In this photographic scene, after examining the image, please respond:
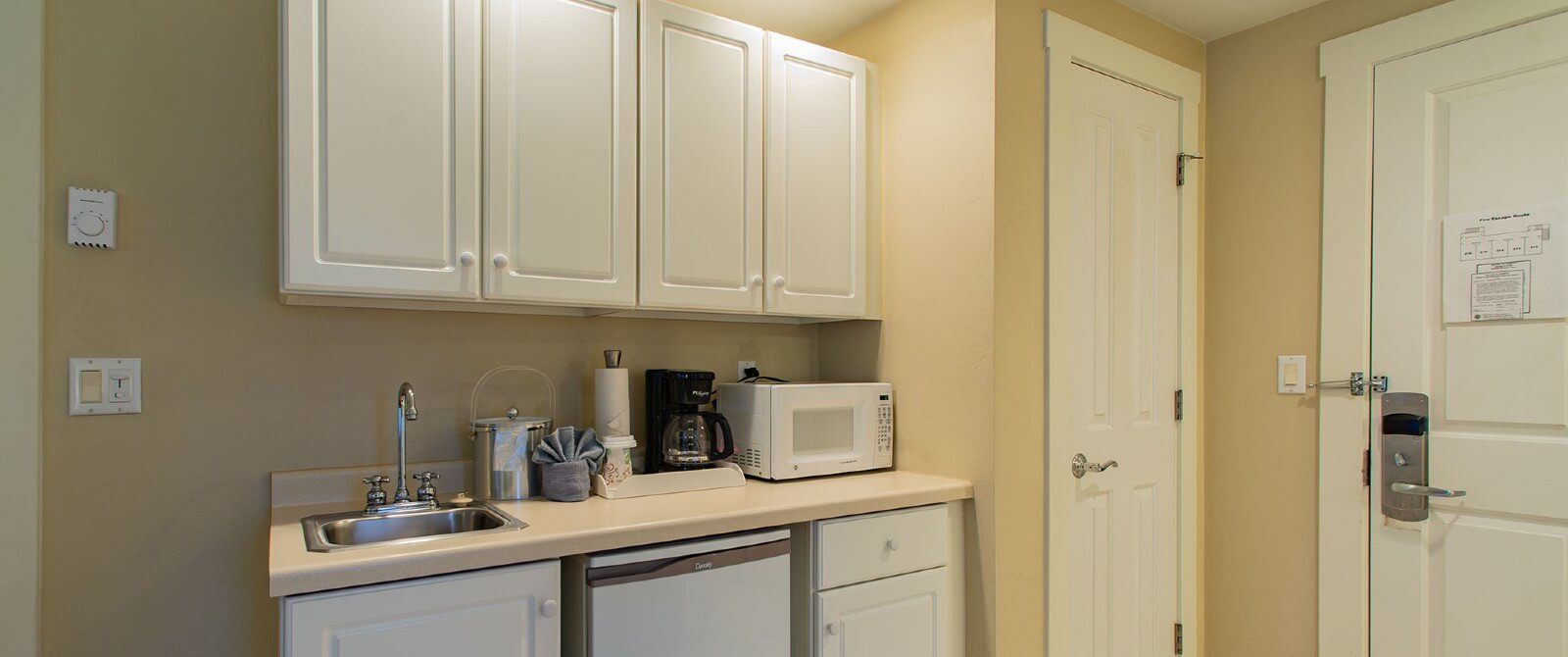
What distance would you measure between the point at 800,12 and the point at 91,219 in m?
1.84

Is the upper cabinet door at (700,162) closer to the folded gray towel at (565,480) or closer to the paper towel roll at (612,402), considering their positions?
the paper towel roll at (612,402)

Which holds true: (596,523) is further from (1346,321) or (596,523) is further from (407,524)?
(1346,321)

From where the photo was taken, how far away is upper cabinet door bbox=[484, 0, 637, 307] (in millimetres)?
1758

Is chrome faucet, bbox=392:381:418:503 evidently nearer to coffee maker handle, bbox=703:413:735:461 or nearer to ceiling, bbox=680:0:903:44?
coffee maker handle, bbox=703:413:735:461

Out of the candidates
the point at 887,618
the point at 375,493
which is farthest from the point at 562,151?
the point at 887,618

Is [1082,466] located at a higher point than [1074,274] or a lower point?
lower

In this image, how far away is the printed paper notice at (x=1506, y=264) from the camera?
194 centimetres

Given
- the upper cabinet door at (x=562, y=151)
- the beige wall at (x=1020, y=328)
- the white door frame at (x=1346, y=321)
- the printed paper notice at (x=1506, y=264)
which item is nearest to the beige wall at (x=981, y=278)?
the beige wall at (x=1020, y=328)

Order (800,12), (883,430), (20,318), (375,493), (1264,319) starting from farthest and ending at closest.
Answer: (1264,319), (800,12), (883,430), (375,493), (20,318)

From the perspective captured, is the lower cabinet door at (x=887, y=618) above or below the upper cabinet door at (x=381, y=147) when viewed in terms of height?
below

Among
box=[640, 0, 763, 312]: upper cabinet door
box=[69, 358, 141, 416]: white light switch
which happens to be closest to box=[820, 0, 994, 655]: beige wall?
box=[640, 0, 763, 312]: upper cabinet door

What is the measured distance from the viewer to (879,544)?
1923 millimetres

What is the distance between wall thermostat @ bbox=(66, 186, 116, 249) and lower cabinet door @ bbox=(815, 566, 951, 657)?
67.6 inches

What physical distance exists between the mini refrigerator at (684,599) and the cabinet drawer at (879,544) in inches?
4.9
